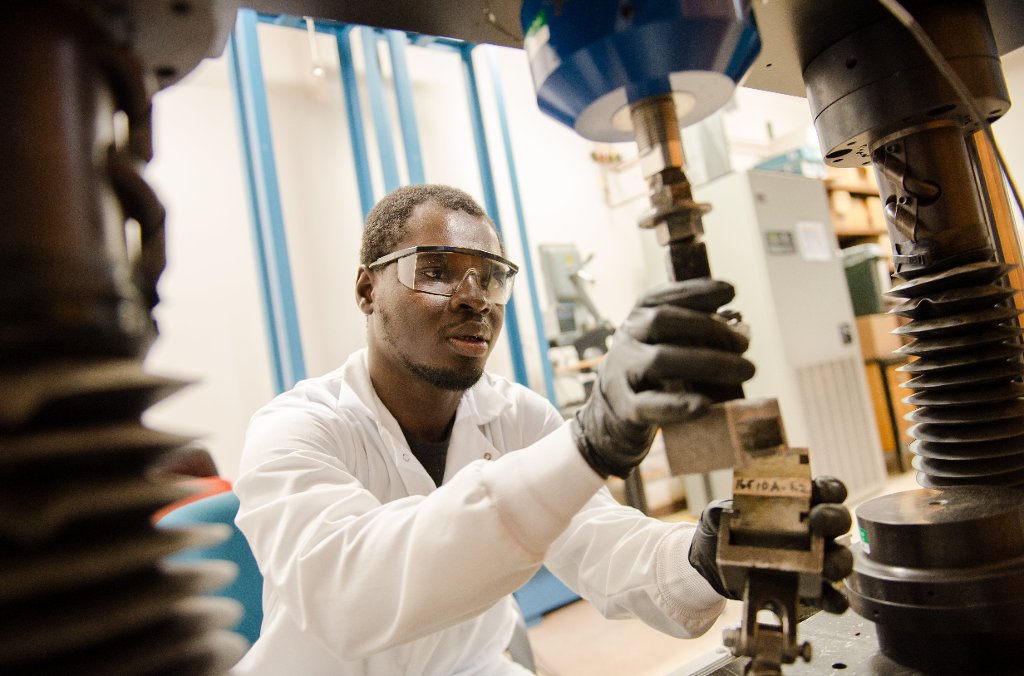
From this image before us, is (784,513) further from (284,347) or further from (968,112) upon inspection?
(284,347)

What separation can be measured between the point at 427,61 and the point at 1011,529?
3559 millimetres

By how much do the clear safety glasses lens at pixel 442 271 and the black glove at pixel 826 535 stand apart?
648mm

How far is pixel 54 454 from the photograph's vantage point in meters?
0.27

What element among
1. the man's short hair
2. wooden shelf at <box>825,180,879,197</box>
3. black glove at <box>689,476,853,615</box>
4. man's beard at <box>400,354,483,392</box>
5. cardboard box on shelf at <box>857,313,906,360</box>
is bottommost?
black glove at <box>689,476,853,615</box>

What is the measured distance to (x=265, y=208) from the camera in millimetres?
2248

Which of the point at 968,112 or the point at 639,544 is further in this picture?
the point at 639,544

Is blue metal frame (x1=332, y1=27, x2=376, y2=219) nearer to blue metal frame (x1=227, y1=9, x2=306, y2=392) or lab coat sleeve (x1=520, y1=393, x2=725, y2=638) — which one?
blue metal frame (x1=227, y1=9, x2=306, y2=392)

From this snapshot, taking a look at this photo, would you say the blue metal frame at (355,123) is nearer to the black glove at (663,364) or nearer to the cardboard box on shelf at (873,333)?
the black glove at (663,364)

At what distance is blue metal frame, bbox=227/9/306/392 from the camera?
7.35 ft

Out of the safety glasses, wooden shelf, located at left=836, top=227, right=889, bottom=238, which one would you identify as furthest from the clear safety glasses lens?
wooden shelf, located at left=836, top=227, right=889, bottom=238

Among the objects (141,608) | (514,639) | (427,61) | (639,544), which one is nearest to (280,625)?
(514,639)

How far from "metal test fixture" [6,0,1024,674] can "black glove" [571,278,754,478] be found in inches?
1.1

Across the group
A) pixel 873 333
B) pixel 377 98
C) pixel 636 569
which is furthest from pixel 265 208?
pixel 873 333

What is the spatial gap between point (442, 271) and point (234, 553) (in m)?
0.64
